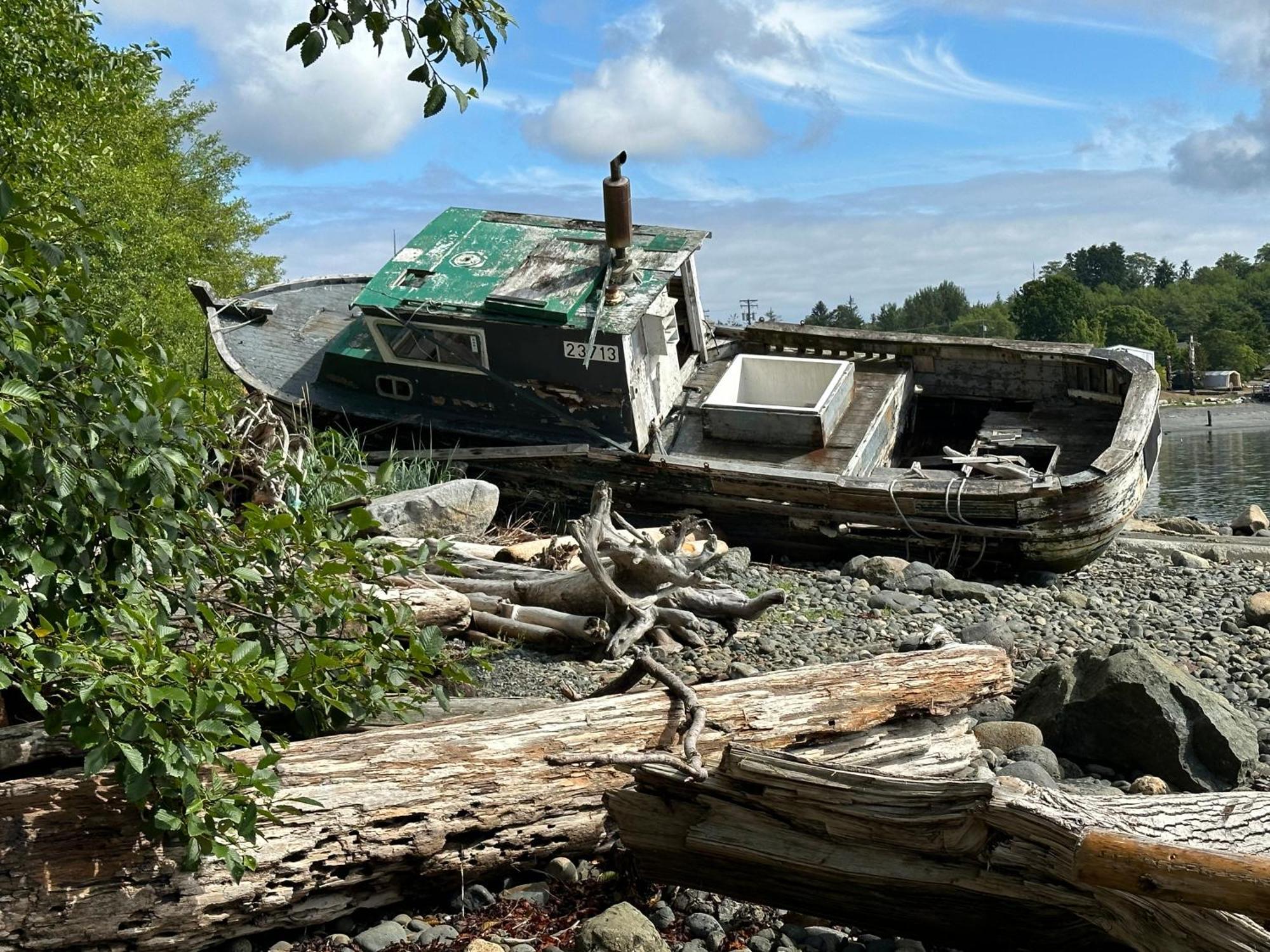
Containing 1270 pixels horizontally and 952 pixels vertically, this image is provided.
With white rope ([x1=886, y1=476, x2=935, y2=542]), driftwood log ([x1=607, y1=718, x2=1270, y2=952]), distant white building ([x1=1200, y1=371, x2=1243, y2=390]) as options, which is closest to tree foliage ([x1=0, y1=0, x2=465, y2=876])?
driftwood log ([x1=607, y1=718, x2=1270, y2=952])

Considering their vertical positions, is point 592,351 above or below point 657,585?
above

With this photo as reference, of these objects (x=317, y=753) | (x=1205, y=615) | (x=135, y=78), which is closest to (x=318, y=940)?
(x=317, y=753)

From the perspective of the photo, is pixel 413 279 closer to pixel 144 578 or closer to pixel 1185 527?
pixel 144 578

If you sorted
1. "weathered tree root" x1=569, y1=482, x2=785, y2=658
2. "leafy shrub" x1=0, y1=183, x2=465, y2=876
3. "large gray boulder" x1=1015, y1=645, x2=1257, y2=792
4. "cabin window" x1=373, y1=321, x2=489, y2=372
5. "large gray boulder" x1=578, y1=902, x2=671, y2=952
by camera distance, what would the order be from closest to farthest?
→ 1. "leafy shrub" x1=0, y1=183, x2=465, y2=876
2. "large gray boulder" x1=578, y1=902, x2=671, y2=952
3. "large gray boulder" x1=1015, y1=645, x2=1257, y2=792
4. "weathered tree root" x1=569, y1=482, x2=785, y2=658
5. "cabin window" x1=373, y1=321, x2=489, y2=372

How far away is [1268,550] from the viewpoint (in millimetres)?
16172

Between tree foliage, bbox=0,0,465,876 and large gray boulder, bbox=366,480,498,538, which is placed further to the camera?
large gray boulder, bbox=366,480,498,538

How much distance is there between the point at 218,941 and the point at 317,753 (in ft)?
2.59

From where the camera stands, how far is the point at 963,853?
14.3ft

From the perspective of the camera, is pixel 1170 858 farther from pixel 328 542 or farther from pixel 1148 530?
pixel 1148 530

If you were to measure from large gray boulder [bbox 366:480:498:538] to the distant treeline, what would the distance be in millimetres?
78600

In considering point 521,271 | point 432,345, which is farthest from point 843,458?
point 432,345

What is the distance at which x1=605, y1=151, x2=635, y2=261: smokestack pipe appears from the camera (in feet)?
46.0

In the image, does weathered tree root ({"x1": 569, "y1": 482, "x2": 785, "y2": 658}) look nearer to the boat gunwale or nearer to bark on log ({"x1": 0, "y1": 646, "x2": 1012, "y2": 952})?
bark on log ({"x1": 0, "y1": 646, "x2": 1012, "y2": 952})

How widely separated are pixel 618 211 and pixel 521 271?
132 cm
